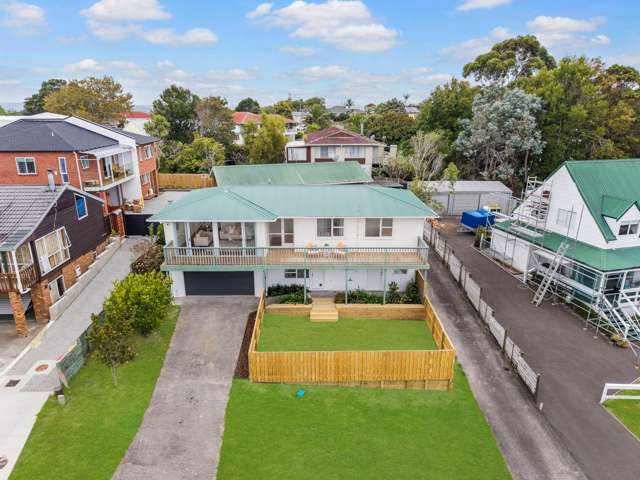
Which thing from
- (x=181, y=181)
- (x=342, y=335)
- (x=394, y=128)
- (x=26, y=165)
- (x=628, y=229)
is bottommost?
(x=342, y=335)

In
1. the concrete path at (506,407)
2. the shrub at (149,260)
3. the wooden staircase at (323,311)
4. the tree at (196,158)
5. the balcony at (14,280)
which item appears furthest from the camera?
the tree at (196,158)

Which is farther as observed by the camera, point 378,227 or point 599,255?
point 378,227

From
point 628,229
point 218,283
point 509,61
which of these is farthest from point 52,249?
point 509,61

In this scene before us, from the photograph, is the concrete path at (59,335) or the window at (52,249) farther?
the window at (52,249)

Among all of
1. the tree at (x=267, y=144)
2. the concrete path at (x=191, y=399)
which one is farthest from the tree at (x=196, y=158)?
the concrete path at (x=191, y=399)

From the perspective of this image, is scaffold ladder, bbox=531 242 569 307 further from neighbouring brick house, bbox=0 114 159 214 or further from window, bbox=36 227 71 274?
neighbouring brick house, bbox=0 114 159 214

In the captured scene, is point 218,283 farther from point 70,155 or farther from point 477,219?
point 477,219

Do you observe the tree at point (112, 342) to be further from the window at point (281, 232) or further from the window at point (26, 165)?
the window at point (26, 165)
